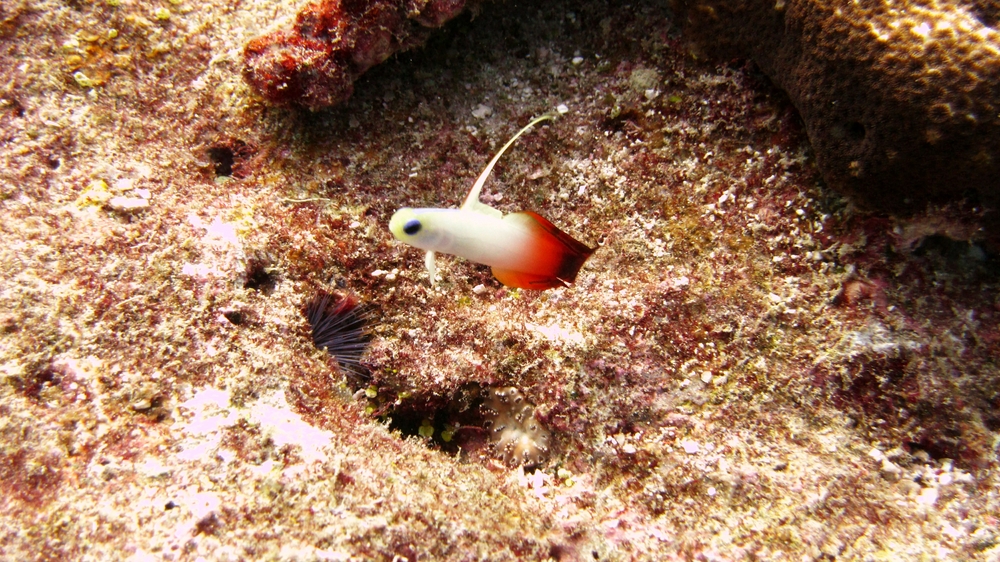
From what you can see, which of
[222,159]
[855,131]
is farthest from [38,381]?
[855,131]

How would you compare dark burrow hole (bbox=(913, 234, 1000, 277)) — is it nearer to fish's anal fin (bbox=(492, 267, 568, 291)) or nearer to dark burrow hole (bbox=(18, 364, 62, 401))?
fish's anal fin (bbox=(492, 267, 568, 291))

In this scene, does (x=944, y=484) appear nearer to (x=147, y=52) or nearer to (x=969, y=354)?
(x=969, y=354)

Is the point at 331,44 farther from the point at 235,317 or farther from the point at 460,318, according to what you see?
the point at 460,318

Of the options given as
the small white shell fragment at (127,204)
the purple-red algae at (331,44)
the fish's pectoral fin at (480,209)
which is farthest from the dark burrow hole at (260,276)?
the fish's pectoral fin at (480,209)

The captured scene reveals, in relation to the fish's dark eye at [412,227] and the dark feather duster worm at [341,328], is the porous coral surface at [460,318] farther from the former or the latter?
the fish's dark eye at [412,227]

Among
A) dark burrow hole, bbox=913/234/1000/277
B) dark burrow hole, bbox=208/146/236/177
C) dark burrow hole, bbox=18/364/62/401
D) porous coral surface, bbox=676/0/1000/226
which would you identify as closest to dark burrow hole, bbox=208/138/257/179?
dark burrow hole, bbox=208/146/236/177
